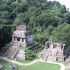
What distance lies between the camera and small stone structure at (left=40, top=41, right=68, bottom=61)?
900 inches

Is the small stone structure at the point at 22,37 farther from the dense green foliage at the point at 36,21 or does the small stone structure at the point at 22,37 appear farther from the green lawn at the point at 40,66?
the green lawn at the point at 40,66

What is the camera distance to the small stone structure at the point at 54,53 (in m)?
22.9

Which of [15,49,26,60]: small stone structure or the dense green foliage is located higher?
the dense green foliage

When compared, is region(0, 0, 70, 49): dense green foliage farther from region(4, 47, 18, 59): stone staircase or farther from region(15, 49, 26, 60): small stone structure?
region(15, 49, 26, 60): small stone structure

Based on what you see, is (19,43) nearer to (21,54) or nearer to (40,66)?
(21,54)

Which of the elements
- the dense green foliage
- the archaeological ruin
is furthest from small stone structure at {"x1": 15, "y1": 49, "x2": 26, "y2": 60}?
the dense green foliage

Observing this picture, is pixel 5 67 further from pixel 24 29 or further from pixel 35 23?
pixel 35 23

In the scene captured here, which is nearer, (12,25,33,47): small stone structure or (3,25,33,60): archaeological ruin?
(3,25,33,60): archaeological ruin

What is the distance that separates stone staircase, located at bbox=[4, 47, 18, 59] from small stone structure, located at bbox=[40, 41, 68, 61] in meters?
5.23

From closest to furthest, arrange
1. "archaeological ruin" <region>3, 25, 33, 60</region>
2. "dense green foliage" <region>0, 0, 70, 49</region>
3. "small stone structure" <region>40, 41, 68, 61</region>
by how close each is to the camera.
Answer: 1. "small stone structure" <region>40, 41, 68, 61</region>
2. "archaeological ruin" <region>3, 25, 33, 60</region>
3. "dense green foliage" <region>0, 0, 70, 49</region>

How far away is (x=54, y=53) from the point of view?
2395cm

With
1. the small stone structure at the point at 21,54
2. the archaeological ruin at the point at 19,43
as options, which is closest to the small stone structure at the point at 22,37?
the archaeological ruin at the point at 19,43

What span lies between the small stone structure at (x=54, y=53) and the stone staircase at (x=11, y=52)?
523cm

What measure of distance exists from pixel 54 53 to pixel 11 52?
8.48 meters
